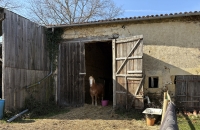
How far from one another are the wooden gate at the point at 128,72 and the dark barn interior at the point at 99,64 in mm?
3755

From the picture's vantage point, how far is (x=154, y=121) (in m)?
6.97

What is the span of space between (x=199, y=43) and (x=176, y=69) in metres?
1.39

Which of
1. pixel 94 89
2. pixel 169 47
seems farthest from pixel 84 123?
pixel 169 47

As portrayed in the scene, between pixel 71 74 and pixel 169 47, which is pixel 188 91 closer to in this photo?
pixel 169 47

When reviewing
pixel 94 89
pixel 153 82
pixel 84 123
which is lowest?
pixel 84 123

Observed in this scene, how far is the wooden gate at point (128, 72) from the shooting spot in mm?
8398

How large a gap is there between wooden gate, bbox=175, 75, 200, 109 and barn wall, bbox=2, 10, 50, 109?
6.10m

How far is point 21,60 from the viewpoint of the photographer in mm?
8570

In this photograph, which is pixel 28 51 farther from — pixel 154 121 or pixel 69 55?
pixel 154 121

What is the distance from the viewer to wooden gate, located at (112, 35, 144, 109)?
8.40 m

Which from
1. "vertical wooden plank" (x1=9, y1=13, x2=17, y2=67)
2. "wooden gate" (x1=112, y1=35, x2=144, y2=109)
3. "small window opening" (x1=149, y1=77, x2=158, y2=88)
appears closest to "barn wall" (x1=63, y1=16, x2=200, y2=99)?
"small window opening" (x1=149, y1=77, x2=158, y2=88)

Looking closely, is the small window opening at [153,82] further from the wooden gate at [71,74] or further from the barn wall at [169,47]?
the wooden gate at [71,74]

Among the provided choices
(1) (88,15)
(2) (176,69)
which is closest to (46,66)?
(2) (176,69)

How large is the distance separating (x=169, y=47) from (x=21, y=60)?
625 centimetres
